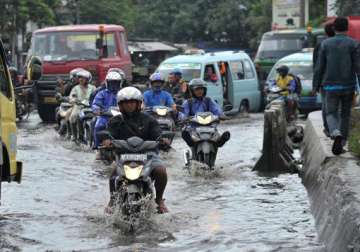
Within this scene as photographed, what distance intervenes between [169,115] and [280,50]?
1830cm

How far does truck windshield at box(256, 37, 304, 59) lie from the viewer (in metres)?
33.8

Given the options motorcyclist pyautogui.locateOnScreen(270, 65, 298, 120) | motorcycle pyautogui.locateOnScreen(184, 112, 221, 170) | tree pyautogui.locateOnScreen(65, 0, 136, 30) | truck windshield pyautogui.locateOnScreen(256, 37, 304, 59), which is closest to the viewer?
motorcycle pyautogui.locateOnScreen(184, 112, 221, 170)

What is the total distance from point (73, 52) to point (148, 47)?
23.4 meters

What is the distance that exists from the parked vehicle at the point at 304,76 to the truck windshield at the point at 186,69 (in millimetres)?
2159

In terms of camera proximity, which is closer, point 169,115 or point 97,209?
point 97,209

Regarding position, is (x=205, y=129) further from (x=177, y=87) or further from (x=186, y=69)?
(x=186, y=69)

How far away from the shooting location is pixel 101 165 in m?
15.4

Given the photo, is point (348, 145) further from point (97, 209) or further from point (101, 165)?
point (101, 165)

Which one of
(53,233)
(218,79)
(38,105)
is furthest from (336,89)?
(38,105)

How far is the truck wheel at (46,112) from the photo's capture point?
83.2 feet

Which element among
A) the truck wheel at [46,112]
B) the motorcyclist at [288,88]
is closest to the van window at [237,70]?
the motorcyclist at [288,88]

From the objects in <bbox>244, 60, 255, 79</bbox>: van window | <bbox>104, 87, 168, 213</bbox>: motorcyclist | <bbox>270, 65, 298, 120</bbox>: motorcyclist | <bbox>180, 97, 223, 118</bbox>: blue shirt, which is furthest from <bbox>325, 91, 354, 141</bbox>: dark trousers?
<bbox>244, 60, 255, 79</bbox>: van window

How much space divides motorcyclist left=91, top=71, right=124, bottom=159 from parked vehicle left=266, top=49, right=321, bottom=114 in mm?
10189

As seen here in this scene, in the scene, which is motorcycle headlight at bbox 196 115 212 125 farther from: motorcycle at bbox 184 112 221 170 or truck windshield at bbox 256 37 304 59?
truck windshield at bbox 256 37 304 59
